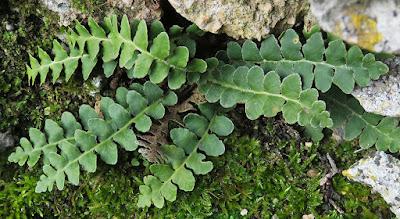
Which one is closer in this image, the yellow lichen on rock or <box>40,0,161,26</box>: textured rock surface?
the yellow lichen on rock

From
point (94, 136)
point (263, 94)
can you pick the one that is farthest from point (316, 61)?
point (94, 136)

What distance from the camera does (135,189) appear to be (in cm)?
431

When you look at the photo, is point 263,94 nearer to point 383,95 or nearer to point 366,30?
point 383,95

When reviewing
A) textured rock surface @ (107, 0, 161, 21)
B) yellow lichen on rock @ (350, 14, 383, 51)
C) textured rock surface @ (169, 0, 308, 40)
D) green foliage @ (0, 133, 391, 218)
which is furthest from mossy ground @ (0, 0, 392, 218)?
yellow lichen on rock @ (350, 14, 383, 51)

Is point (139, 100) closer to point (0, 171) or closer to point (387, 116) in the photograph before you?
point (0, 171)

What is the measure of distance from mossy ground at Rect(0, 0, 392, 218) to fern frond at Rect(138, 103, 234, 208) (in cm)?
21

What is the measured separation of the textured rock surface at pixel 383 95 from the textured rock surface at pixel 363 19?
70cm

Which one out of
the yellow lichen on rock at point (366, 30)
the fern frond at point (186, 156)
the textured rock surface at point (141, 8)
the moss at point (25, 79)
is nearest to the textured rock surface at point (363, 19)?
the yellow lichen on rock at point (366, 30)

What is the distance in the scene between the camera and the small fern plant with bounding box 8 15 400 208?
387 centimetres

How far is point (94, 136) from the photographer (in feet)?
13.3

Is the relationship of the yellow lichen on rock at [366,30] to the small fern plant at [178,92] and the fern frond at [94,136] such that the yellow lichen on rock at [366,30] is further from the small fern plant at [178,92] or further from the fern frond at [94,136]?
the fern frond at [94,136]

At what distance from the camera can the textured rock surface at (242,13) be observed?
392 centimetres

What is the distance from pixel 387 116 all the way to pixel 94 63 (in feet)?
6.33

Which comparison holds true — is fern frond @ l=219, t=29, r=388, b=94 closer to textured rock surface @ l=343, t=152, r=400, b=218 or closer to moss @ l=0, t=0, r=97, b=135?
textured rock surface @ l=343, t=152, r=400, b=218
